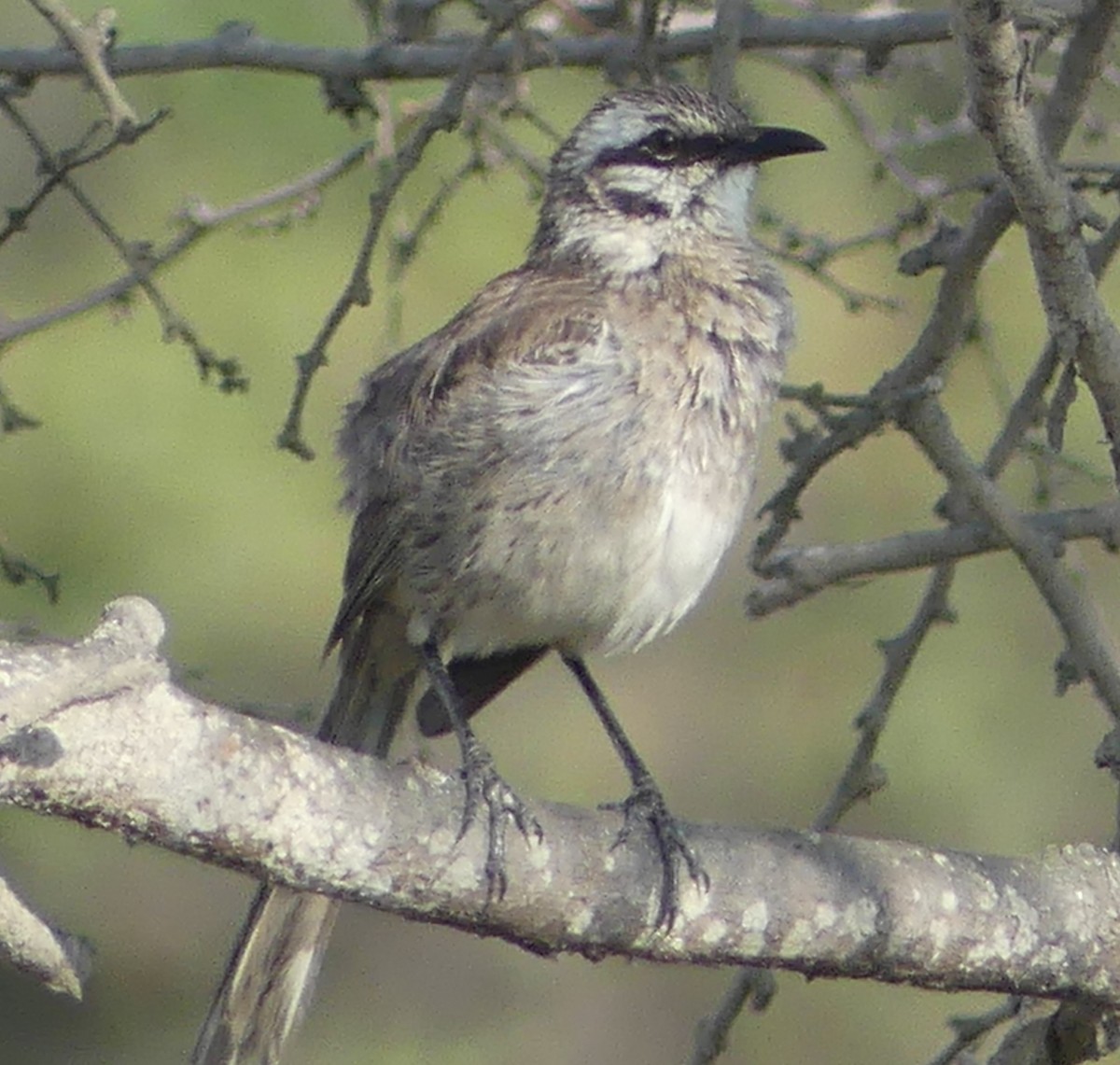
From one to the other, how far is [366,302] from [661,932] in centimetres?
132

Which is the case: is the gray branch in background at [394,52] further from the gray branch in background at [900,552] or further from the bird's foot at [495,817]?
the bird's foot at [495,817]

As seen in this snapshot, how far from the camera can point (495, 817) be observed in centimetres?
344

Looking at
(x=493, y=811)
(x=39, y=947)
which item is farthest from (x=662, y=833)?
(x=39, y=947)

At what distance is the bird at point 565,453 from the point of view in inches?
170

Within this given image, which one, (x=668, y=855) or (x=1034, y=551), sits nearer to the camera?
(x=668, y=855)

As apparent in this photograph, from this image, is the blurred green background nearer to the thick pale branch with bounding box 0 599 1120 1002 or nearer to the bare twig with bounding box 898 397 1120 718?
the bare twig with bounding box 898 397 1120 718

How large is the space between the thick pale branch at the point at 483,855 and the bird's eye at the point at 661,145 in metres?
1.56

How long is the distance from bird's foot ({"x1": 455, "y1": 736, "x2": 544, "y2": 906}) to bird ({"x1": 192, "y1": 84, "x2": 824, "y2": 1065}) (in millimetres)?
467

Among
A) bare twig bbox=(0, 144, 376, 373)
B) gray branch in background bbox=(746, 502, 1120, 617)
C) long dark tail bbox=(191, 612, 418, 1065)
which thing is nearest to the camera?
gray branch in background bbox=(746, 502, 1120, 617)

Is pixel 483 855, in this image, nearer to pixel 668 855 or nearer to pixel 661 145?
pixel 668 855

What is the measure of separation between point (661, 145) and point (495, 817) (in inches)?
68.7

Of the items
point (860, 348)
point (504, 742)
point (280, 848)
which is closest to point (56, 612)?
point (504, 742)

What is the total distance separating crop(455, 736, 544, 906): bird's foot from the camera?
334cm

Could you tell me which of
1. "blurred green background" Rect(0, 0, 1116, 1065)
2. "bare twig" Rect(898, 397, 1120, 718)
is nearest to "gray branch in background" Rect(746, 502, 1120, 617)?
"bare twig" Rect(898, 397, 1120, 718)
